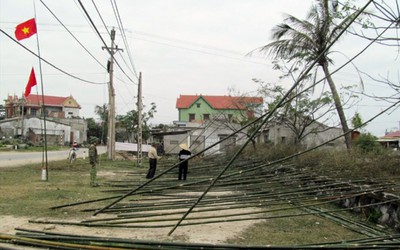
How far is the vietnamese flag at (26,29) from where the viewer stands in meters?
10.8

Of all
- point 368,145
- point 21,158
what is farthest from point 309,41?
point 21,158

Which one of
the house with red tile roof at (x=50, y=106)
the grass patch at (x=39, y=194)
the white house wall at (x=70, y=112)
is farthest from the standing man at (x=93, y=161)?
the white house wall at (x=70, y=112)

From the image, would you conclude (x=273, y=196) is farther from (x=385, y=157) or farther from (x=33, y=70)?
(x=33, y=70)

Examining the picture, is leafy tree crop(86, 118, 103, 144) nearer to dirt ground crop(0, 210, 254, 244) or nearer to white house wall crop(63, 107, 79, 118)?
white house wall crop(63, 107, 79, 118)

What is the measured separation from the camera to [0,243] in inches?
201

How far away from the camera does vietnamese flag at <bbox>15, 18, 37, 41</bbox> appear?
10.8m

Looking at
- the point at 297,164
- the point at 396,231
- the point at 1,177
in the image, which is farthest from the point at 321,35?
the point at 1,177

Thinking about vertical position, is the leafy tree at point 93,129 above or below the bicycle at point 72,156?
above

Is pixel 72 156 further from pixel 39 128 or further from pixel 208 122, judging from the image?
pixel 39 128

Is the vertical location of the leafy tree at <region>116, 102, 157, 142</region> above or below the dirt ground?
above

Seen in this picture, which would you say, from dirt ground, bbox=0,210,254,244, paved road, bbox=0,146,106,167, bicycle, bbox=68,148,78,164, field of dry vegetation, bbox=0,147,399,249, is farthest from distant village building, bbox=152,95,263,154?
paved road, bbox=0,146,106,167

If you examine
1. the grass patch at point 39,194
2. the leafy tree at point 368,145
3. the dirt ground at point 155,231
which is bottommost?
the dirt ground at point 155,231

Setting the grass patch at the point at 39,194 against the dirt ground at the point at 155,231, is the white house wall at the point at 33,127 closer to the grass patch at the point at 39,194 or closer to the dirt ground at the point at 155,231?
the grass patch at the point at 39,194

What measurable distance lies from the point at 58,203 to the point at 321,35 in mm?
9813
